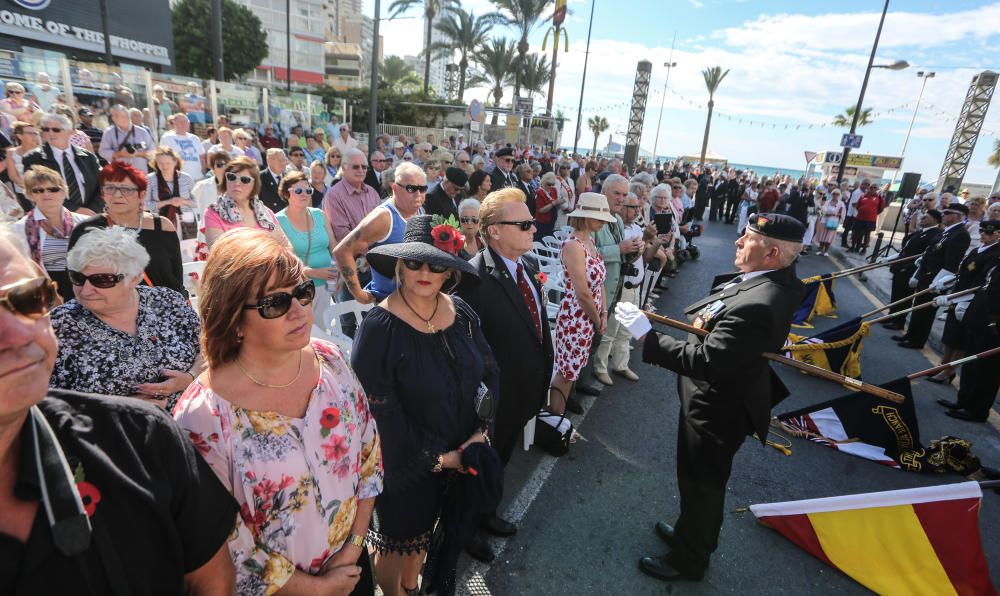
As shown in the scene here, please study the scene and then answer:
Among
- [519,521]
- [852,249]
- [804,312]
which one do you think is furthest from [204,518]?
[852,249]

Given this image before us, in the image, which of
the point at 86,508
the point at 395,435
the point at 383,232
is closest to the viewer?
the point at 86,508

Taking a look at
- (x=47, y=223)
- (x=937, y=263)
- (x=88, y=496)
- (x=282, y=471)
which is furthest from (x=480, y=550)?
(x=937, y=263)

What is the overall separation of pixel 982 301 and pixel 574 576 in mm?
5144

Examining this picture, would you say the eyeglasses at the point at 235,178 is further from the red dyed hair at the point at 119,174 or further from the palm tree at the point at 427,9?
the palm tree at the point at 427,9

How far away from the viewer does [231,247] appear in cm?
145

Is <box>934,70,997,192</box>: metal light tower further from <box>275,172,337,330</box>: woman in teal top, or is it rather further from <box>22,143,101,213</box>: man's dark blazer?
<box>22,143,101,213</box>: man's dark blazer

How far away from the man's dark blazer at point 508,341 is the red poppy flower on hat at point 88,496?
6.29ft

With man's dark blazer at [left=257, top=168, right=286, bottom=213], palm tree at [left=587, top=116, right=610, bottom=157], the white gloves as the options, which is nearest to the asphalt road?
the white gloves

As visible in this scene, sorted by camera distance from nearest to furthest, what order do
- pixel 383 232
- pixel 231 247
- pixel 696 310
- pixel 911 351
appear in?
pixel 231 247, pixel 696 310, pixel 383 232, pixel 911 351

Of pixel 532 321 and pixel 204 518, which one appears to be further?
pixel 532 321

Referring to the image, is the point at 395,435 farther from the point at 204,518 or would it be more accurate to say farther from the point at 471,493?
the point at 204,518

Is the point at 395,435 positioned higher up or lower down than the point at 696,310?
lower down

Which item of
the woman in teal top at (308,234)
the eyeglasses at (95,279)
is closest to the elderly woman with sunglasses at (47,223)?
the woman in teal top at (308,234)

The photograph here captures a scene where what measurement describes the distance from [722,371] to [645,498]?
55.9 inches
